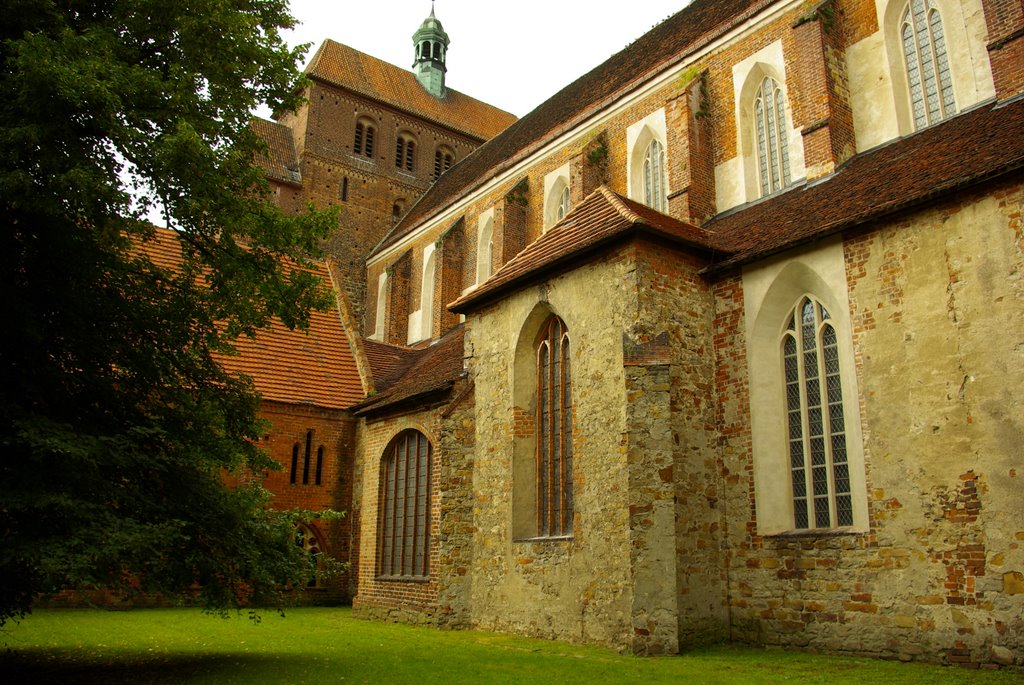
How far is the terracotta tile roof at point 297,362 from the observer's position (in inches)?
769

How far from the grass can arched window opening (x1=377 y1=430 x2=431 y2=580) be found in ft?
9.45

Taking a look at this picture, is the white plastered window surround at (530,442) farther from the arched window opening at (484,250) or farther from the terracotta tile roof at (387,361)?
the arched window opening at (484,250)

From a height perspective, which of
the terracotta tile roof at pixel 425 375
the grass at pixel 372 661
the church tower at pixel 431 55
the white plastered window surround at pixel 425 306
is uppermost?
the church tower at pixel 431 55

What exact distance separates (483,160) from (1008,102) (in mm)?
17890

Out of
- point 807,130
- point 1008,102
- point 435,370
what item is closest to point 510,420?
point 435,370

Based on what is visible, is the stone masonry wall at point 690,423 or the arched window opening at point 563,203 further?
the arched window opening at point 563,203

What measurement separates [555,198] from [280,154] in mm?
16030

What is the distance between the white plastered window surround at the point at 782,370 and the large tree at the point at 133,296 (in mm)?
5905

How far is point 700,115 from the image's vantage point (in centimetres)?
1638

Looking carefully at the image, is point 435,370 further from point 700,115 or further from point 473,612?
point 700,115

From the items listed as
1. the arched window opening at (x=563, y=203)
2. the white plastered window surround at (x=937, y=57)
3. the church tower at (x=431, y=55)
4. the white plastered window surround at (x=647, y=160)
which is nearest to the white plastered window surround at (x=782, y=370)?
the white plastered window surround at (x=937, y=57)

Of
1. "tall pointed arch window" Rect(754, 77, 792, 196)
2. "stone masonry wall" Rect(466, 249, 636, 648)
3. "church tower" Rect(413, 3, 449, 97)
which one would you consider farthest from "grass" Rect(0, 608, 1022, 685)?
"church tower" Rect(413, 3, 449, 97)

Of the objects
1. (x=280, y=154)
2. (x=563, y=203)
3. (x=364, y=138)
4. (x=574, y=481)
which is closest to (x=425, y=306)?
(x=563, y=203)

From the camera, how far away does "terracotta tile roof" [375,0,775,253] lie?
17.7 meters
